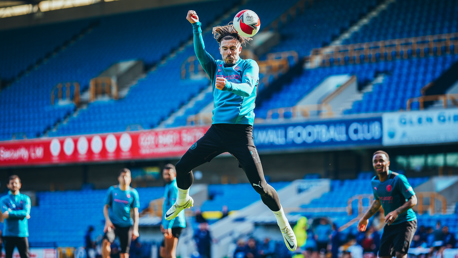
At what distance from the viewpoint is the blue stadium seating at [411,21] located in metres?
25.2

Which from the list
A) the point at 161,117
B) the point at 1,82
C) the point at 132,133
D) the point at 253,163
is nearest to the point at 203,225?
the point at 132,133

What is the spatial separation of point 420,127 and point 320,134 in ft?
10.4

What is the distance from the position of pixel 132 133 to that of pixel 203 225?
6.82 m

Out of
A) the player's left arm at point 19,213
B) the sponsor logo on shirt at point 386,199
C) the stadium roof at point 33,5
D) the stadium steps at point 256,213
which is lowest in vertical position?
the stadium steps at point 256,213

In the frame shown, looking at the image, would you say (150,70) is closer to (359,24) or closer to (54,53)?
(54,53)

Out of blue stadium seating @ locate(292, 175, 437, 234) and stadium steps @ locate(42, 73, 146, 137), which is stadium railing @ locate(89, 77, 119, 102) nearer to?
stadium steps @ locate(42, 73, 146, 137)

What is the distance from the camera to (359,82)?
23641 mm

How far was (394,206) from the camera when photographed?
9.04 m

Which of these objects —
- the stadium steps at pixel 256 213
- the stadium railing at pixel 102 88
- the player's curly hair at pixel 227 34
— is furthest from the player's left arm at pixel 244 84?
the stadium railing at pixel 102 88

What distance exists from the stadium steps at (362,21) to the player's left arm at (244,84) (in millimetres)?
20351

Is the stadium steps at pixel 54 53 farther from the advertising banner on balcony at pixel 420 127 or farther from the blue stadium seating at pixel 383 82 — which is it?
the advertising banner on balcony at pixel 420 127

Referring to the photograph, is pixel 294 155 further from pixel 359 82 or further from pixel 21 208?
pixel 21 208

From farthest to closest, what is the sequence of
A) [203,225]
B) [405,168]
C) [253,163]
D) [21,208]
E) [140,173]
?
1. [140,173]
2. [405,168]
3. [203,225]
4. [21,208]
5. [253,163]

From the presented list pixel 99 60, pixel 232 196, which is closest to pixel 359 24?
pixel 232 196
